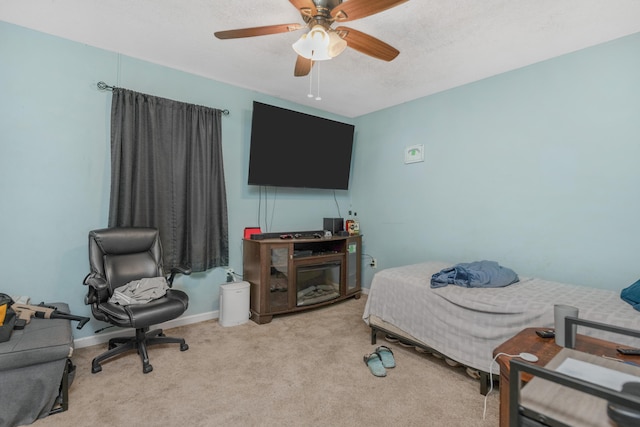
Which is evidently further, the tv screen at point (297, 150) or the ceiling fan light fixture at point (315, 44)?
the tv screen at point (297, 150)

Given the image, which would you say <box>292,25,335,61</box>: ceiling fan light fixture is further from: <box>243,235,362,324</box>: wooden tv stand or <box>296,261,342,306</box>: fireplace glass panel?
<box>296,261,342,306</box>: fireplace glass panel

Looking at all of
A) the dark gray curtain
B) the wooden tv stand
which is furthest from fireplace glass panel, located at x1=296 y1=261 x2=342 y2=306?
the dark gray curtain

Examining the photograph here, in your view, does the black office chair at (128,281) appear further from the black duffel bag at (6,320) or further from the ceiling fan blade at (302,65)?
the ceiling fan blade at (302,65)

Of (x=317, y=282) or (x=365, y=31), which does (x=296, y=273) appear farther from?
(x=365, y=31)

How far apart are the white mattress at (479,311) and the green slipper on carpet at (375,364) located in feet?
1.12

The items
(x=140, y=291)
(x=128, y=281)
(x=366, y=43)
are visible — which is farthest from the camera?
(x=128, y=281)

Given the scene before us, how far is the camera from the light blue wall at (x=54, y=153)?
7.21 feet

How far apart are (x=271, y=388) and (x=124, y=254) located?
1.68m

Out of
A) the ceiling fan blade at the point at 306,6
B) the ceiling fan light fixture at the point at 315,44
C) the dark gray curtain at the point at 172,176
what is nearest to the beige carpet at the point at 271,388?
the dark gray curtain at the point at 172,176

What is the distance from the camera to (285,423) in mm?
1645

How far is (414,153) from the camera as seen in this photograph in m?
3.57

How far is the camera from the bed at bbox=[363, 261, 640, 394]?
1.78m

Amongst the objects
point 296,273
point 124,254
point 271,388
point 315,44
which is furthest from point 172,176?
point 271,388

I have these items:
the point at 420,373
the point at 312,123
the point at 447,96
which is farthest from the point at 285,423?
the point at 447,96
